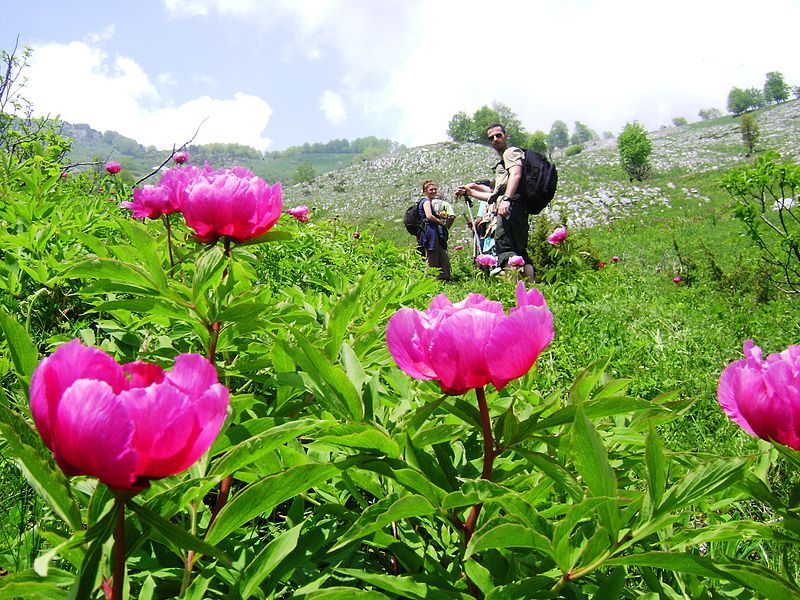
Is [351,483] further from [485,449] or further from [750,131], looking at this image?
[750,131]

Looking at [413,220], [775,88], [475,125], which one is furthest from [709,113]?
[413,220]

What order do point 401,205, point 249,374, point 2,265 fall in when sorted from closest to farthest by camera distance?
point 249,374, point 2,265, point 401,205

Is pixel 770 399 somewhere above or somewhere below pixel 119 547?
below

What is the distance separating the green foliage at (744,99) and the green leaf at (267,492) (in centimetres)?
9714

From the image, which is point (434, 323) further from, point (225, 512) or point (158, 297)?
point (158, 297)

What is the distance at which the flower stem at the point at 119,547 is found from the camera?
45 cm

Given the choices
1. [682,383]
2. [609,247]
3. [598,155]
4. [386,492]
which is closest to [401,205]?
[598,155]

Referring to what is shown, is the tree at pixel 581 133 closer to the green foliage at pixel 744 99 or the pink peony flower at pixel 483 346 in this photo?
the green foliage at pixel 744 99

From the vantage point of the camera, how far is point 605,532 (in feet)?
1.89

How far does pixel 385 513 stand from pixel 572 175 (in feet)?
111

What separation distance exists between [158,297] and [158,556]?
1.26 ft

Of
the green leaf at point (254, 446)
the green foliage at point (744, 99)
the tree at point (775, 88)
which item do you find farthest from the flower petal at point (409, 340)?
the tree at point (775, 88)

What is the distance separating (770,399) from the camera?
2.23 ft

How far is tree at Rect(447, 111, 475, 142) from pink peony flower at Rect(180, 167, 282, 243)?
6960 cm
